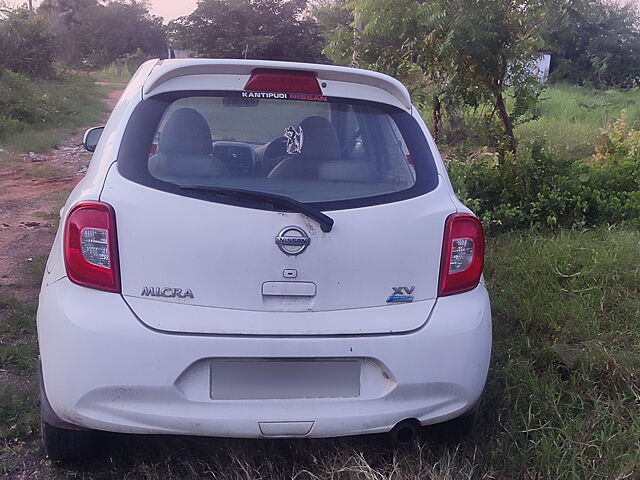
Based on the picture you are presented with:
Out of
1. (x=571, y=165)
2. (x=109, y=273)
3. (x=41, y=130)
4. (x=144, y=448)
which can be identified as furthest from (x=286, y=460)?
(x=41, y=130)

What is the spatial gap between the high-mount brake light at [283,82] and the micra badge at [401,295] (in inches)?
31.1

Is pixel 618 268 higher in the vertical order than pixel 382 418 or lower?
lower

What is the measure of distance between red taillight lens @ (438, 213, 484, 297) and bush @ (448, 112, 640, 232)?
2.84 meters

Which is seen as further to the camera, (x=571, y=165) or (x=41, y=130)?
(x=41, y=130)

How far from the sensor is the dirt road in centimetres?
495

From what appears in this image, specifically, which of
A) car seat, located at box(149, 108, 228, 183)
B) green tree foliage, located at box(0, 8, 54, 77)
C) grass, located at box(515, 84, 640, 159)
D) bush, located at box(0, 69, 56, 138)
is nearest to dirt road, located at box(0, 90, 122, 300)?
bush, located at box(0, 69, 56, 138)

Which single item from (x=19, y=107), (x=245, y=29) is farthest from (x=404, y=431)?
(x=245, y=29)

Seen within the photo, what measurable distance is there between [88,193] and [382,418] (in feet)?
3.98

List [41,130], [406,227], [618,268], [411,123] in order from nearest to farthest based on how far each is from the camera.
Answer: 1. [406,227]
2. [411,123]
3. [618,268]
4. [41,130]

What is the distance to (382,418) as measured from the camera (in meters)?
2.31

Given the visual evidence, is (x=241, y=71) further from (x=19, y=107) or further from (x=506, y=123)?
(x=19, y=107)

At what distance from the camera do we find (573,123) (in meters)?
12.2

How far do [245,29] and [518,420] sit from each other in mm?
25068

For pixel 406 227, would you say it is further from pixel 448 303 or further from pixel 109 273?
pixel 109 273
